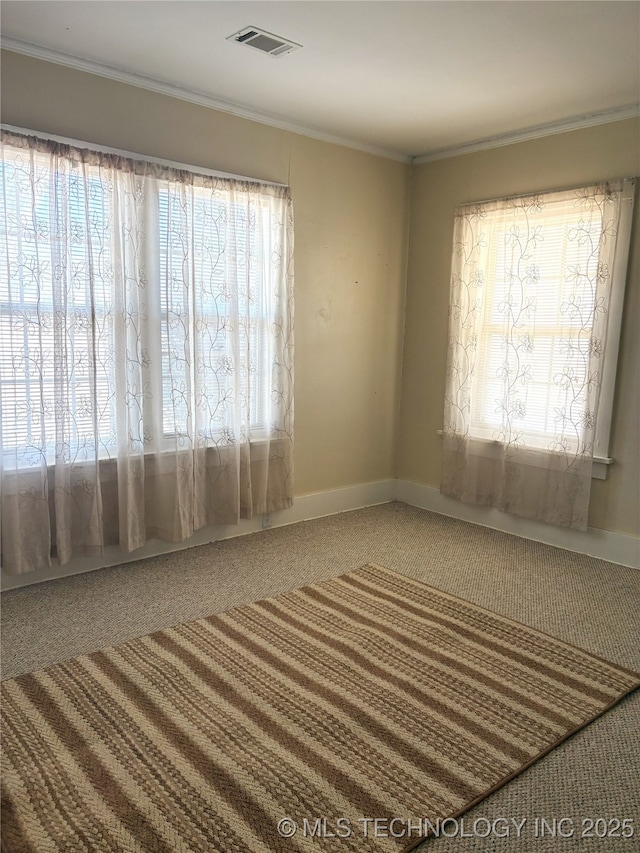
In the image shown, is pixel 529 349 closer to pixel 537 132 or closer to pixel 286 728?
pixel 537 132

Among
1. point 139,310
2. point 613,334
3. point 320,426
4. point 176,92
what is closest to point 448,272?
point 613,334

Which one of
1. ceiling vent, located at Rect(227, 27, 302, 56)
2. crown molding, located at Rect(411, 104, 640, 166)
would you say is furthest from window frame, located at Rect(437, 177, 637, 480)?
ceiling vent, located at Rect(227, 27, 302, 56)

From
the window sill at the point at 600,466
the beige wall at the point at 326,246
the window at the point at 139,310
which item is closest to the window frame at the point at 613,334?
the window sill at the point at 600,466

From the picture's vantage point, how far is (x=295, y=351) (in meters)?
4.12

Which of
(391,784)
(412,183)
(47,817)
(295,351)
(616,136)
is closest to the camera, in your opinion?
(47,817)

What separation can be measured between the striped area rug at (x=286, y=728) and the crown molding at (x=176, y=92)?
2.69m

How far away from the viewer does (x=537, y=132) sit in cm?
384

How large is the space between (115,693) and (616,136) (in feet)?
12.3

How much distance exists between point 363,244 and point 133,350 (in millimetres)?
1924

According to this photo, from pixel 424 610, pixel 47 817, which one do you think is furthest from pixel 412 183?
pixel 47 817

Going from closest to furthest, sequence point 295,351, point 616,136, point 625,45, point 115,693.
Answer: point 115,693 < point 625,45 < point 616,136 < point 295,351

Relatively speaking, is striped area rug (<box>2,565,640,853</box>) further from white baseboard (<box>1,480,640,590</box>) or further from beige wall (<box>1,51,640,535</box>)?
beige wall (<box>1,51,640,535</box>)

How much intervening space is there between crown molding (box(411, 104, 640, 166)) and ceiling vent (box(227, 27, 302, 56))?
5.73 feet

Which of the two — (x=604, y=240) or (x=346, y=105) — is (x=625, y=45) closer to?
(x=604, y=240)
